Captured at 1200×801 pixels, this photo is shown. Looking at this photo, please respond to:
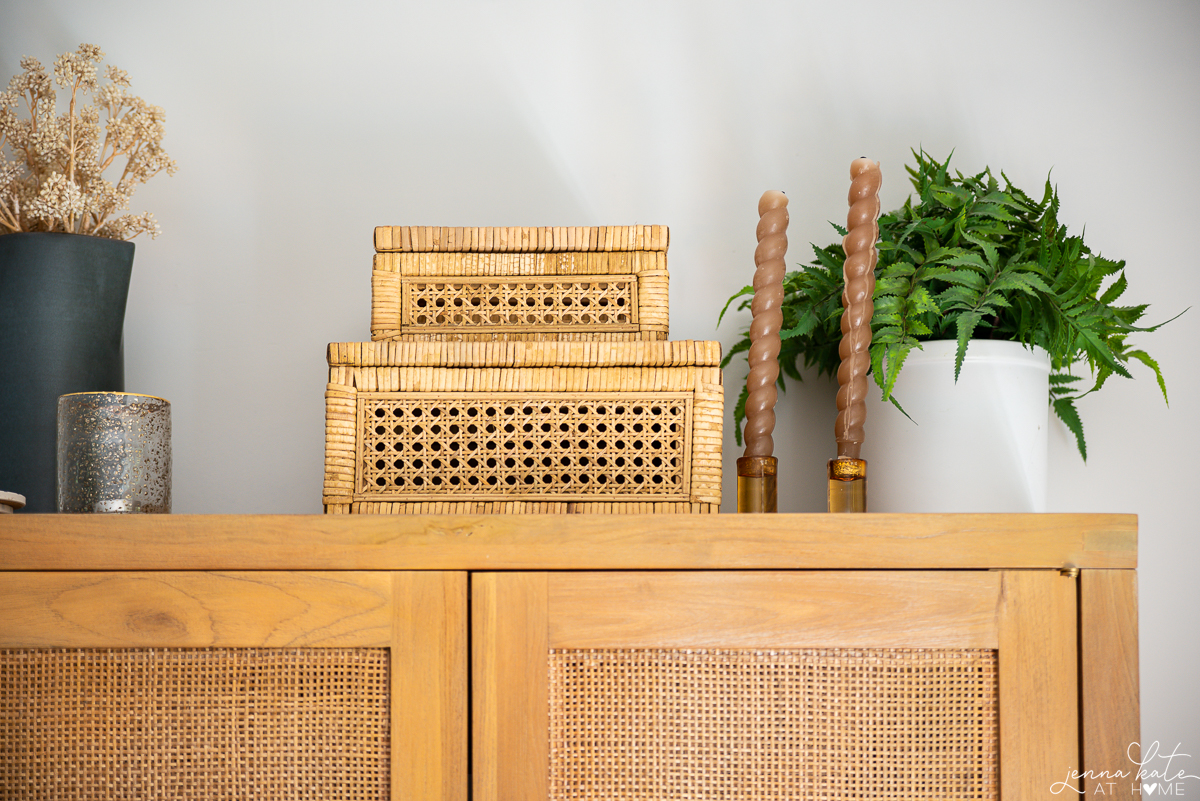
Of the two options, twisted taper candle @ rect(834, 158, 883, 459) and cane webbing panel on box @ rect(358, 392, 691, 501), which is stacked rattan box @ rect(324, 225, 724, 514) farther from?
twisted taper candle @ rect(834, 158, 883, 459)

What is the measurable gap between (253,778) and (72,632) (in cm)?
19

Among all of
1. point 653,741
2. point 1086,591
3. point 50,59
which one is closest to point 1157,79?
point 1086,591

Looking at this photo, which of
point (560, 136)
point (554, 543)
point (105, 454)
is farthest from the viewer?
point (560, 136)

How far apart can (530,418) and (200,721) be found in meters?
0.37

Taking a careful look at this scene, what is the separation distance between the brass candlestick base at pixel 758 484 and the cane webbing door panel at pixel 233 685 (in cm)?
32

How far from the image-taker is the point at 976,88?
1.07 metres

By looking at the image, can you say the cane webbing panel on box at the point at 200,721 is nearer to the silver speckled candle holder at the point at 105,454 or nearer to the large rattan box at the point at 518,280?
the silver speckled candle holder at the point at 105,454

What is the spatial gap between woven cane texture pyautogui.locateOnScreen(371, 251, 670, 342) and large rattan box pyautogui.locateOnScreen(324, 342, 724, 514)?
0.16 ft

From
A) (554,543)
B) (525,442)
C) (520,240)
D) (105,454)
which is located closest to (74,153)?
(105,454)

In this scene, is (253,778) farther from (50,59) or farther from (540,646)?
(50,59)

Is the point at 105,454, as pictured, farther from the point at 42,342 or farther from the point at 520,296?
the point at 520,296

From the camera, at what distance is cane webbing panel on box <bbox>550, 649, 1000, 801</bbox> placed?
607mm

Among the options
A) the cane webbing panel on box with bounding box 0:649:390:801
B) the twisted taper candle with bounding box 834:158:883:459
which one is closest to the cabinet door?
the cane webbing panel on box with bounding box 0:649:390:801

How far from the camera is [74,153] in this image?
88 centimetres
